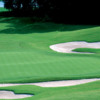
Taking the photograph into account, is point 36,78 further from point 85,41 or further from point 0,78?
point 85,41

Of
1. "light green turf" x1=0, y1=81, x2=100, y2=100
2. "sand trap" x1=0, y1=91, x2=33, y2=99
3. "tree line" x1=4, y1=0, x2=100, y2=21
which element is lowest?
"sand trap" x1=0, y1=91, x2=33, y2=99

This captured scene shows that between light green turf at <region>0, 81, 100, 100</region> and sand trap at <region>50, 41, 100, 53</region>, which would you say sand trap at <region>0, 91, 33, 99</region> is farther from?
sand trap at <region>50, 41, 100, 53</region>

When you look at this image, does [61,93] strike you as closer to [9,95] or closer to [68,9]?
[9,95]

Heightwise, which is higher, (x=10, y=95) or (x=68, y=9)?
(x=68, y=9)

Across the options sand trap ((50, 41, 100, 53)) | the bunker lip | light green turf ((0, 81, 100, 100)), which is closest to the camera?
light green turf ((0, 81, 100, 100))

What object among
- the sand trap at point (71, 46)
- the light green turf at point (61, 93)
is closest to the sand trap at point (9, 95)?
the light green turf at point (61, 93)

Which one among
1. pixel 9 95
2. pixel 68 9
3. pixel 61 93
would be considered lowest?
pixel 9 95

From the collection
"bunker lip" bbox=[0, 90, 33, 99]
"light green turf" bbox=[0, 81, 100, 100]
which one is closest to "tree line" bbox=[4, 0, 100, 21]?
"light green turf" bbox=[0, 81, 100, 100]

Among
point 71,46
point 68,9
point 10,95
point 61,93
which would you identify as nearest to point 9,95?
point 10,95

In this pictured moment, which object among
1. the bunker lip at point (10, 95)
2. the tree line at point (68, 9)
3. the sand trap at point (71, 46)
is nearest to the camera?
the bunker lip at point (10, 95)

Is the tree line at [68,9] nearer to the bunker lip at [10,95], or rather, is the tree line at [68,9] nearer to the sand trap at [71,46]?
the sand trap at [71,46]

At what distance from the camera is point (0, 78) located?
11.2 metres

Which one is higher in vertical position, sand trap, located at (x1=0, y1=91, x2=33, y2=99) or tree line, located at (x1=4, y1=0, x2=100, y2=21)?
tree line, located at (x1=4, y1=0, x2=100, y2=21)

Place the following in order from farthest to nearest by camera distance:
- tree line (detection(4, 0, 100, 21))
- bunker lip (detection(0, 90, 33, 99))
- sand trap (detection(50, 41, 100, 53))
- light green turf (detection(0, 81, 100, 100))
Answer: tree line (detection(4, 0, 100, 21))
sand trap (detection(50, 41, 100, 53))
bunker lip (detection(0, 90, 33, 99))
light green turf (detection(0, 81, 100, 100))
